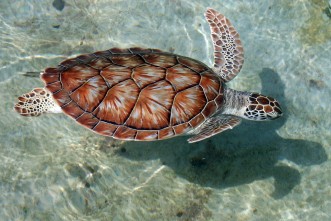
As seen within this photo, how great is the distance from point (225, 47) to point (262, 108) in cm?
114

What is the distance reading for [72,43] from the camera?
18.1 feet

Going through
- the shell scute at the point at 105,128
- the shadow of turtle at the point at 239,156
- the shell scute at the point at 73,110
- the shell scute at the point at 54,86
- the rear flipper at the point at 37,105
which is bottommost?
the shadow of turtle at the point at 239,156

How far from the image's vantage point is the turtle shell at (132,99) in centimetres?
403

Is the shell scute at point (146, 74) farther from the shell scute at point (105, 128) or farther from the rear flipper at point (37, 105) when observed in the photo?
the rear flipper at point (37, 105)

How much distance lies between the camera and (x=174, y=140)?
5.00m

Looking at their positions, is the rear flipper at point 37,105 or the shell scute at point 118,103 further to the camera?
the rear flipper at point 37,105

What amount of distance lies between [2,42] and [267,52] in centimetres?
393

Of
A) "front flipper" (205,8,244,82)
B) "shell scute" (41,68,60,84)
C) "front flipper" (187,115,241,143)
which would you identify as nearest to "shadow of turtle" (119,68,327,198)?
"front flipper" (187,115,241,143)

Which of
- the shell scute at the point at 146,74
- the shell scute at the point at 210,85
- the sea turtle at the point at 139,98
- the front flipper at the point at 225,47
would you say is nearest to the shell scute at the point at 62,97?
the sea turtle at the point at 139,98

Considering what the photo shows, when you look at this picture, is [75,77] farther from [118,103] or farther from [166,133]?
[166,133]

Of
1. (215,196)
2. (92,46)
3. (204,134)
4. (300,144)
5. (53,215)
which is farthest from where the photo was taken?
(92,46)

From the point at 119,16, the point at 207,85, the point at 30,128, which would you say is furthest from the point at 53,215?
the point at 119,16

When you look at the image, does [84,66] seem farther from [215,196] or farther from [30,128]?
[215,196]

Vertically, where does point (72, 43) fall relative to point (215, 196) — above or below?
above
